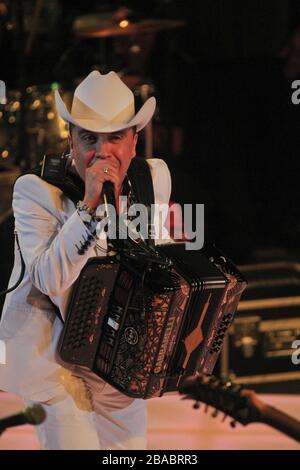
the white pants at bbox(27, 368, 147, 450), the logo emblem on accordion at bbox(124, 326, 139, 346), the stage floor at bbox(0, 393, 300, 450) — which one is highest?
the logo emblem on accordion at bbox(124, 326, 139, 346)

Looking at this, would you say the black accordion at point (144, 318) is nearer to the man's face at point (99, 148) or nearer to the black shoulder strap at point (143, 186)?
the black shoulder strap at point (143, 186)

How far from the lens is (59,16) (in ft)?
19.6

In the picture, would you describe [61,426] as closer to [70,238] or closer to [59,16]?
[70,238]

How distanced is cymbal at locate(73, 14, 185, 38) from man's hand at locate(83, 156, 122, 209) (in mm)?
3156

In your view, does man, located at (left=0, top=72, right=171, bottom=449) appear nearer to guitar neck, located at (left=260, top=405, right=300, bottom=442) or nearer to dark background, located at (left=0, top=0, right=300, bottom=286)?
guitar neck, located at (left=260, top=405, right=300, bottom=442)

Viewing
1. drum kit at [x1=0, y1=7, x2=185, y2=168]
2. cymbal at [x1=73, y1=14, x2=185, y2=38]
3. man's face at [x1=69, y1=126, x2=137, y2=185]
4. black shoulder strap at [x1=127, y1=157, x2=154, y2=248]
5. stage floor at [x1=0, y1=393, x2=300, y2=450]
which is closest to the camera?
man's face at [x1=69, y1=126, x2=137, y2=185]

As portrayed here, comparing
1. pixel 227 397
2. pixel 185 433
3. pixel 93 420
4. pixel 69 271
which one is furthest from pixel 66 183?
pixel 185 433

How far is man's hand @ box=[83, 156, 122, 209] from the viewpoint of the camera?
2.46 metres

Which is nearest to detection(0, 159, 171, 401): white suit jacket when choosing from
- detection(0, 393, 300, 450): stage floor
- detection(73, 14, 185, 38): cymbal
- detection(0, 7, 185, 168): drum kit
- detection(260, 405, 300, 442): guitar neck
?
detection(260, 405, 300, 442): guitar neck
